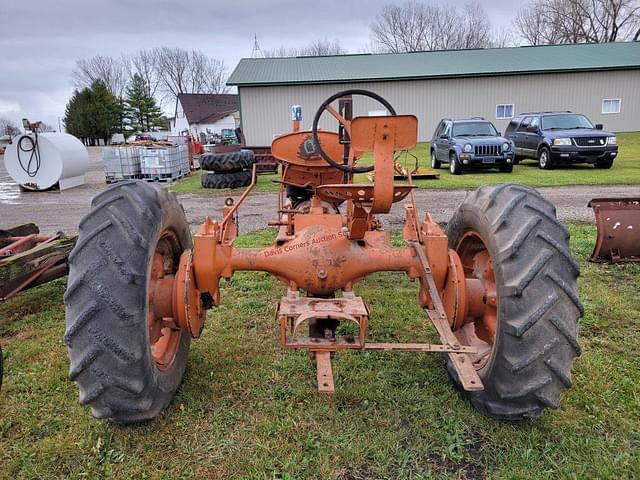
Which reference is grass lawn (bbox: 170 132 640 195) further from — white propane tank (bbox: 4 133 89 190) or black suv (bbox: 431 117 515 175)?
white propane tank (bbox: 4 133 89 190)

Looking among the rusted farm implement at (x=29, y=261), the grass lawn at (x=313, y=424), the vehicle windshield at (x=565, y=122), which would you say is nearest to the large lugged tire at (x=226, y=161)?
the rusted farm implement at (x=29, y=261)

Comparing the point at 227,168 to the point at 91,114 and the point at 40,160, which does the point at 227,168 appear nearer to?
the point at 40,160

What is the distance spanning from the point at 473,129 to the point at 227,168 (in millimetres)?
8112

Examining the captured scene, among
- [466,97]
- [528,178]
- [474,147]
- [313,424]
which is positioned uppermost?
[466,97]

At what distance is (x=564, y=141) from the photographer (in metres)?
15.5

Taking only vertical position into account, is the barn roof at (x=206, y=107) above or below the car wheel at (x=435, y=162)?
above

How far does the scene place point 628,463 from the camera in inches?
99.8

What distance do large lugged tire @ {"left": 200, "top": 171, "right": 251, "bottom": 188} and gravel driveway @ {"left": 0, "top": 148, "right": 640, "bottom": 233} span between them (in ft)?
3.57

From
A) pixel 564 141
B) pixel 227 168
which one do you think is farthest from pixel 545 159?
pixel 227 168

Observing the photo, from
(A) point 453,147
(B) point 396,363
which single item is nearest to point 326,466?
(B) point 396,363

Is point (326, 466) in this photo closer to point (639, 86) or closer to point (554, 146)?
point (554, 146)

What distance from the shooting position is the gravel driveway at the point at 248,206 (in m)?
9.20

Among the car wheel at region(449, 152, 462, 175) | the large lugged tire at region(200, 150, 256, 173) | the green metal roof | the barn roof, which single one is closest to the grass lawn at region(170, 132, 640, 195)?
the car wheel at region(449, 152, 462, 175)

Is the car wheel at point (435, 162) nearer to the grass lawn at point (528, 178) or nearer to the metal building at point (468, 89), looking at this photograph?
the grass lawn at point (528, 178)
